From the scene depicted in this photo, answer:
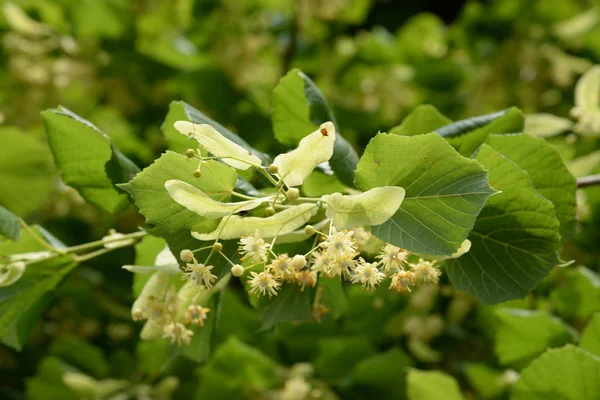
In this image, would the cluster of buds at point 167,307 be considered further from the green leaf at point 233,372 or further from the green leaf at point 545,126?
the green leaf at point 545,126

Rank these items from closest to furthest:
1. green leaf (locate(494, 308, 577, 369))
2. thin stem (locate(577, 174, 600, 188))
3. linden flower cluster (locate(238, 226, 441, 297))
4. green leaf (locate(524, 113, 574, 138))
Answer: linden flower cluster (locate(238, 226, 441, 297))
thin stem (locate(577, 174, 600, 188))
green leaf (locate(494, 308, 577, 369))
green leaf (locate(524, 113, 574, 138))

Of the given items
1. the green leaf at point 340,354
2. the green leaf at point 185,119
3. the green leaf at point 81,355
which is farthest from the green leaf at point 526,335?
the green leaf at point 81,355

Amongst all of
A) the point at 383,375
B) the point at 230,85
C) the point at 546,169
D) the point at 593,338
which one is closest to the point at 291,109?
the point at 546,169

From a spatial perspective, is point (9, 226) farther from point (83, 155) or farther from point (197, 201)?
point (197, 201)

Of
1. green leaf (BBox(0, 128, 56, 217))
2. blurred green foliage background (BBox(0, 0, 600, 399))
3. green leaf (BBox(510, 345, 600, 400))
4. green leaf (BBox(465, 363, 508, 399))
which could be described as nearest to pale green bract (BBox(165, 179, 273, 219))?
green leaf (BBox(510, 345, 600, 400))

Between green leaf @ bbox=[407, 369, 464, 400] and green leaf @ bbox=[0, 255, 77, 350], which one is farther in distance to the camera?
green leaf @ bbox=[407, 369, 464, 400]

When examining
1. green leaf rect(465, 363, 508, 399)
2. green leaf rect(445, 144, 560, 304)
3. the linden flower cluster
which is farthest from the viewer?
green leaf rect(465, 363, 508, 399)

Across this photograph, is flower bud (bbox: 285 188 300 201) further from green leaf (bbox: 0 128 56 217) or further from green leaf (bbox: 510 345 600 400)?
green leaf (bbox: 0 128 56 217)
